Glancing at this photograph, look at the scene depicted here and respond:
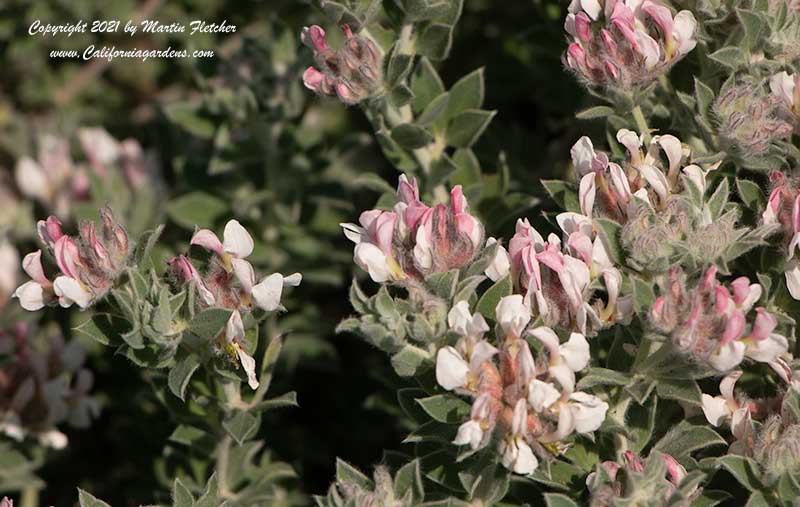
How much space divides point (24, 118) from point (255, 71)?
192cm

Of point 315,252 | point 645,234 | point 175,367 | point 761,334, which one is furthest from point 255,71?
point 761,334

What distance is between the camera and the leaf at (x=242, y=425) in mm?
2670

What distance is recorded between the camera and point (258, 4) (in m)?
4.66

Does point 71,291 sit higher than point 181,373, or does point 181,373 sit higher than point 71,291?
point 71,291

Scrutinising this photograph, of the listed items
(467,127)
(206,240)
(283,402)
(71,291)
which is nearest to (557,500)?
(283,402)

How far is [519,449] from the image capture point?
2.11m

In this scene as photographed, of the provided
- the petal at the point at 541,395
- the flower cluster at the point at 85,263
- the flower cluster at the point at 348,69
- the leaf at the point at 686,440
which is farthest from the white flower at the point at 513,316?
the flower cluster at the point at 85,263

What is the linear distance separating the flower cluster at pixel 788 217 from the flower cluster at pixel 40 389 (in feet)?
7.06

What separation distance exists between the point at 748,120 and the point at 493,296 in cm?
76

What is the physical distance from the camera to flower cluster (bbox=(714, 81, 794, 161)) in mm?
2498

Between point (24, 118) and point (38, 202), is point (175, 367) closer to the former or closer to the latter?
point (38, 202)

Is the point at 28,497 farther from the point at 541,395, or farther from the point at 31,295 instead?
the point at 541,395

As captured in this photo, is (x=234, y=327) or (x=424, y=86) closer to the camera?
(x=234, y=327)

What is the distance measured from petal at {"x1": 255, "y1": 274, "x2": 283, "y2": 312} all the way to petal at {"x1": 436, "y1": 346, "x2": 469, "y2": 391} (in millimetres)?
→ 456
